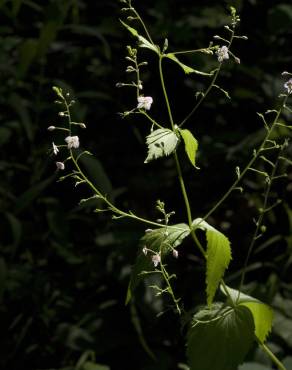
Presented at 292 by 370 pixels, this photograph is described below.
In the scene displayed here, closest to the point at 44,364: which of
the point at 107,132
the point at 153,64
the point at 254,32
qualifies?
the point at 107,132

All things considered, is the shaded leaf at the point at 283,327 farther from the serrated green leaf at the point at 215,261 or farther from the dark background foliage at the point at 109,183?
the serrated green leaf at the point at 215,261

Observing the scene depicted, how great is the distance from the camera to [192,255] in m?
2.93

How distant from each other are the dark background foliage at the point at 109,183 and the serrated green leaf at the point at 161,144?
1.07 metres

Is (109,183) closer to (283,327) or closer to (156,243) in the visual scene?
(283,327)

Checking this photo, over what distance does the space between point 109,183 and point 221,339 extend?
114 cm

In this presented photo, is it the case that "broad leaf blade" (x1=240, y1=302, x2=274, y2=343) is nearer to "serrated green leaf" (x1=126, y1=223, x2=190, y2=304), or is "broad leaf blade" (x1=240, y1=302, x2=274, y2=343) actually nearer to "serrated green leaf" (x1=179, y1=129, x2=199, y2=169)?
"serrated green leaf" (x1=126, y1=223, x2=190, y2=304)

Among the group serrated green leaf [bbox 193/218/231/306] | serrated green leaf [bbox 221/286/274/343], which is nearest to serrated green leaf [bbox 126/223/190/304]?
serrated green leaf [bbox 193/218/231/306]

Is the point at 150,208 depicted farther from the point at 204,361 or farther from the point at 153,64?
the point at 204,361

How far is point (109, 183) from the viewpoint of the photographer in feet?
8.50

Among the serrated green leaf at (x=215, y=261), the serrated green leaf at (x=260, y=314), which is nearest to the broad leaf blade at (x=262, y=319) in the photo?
the serrated green leaf at (x=260, y=314)

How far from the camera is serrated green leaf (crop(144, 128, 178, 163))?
1448mm

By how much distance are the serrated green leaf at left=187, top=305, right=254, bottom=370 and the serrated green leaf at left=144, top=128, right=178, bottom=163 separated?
351 mm

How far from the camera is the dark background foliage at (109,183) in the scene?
2.72 metres

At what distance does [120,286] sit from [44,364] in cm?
40
